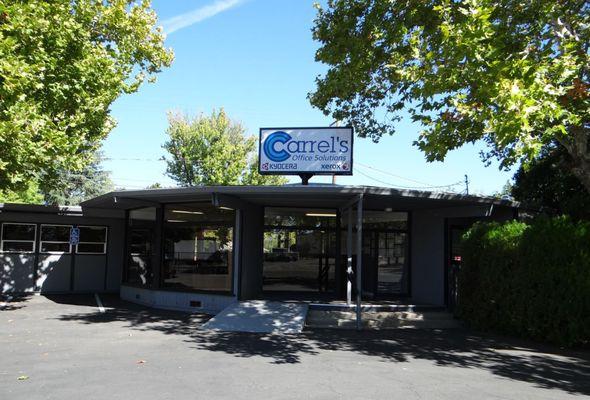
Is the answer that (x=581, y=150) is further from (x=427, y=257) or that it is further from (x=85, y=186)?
(x=85, y=186)

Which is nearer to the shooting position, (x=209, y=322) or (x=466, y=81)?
(x=466, y=81)

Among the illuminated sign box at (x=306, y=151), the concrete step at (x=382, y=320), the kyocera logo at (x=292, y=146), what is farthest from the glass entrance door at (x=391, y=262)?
the kyocera logo at (x=292, y=146)

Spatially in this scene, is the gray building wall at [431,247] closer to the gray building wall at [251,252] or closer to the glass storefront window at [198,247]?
the gray building wall at [251,252]

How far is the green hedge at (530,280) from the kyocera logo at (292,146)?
4024 millimetres

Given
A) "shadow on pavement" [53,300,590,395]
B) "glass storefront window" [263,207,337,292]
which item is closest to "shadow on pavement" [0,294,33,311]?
"shadow on pavement" [53,300,590,395]

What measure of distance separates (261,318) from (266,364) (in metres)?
3.57

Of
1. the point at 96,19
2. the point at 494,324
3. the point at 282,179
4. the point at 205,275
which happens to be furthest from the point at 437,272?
the point at 282,179

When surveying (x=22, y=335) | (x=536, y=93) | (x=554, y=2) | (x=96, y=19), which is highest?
(x=96, y=19)

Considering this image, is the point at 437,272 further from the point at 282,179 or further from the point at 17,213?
the point at 282,179

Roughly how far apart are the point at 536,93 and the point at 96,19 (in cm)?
1262

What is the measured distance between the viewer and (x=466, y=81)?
28.6 feet

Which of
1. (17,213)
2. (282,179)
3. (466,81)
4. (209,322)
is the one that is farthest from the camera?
(282,179)

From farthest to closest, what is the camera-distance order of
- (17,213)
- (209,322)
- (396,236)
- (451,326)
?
(17,213), (396,236), (451,326), (209,322)

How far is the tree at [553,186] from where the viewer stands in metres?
15.2
